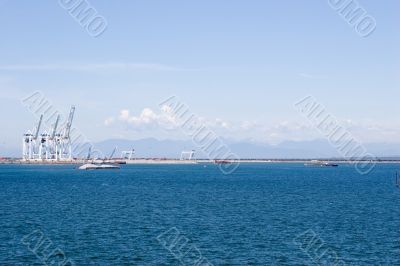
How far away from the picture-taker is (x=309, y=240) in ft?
168

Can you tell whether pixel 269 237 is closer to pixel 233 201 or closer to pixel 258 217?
pixel 258 217

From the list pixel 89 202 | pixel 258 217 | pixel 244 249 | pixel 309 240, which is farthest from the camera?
pixel 89 202

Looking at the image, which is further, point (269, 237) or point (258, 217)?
point (258, 217)

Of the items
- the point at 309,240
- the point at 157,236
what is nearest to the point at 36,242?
the point at 157,236

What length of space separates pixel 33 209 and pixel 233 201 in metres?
30.3

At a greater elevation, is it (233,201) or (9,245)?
(233,201)

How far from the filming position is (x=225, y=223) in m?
61.7

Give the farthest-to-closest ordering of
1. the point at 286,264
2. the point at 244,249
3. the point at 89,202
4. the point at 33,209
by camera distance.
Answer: the point at 89,202 < the point at 33,209 < the point at 244,249 < the point at 286,264

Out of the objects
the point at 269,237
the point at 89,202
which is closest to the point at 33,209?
the point at 89,202

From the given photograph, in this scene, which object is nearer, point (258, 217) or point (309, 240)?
point (309, 240)

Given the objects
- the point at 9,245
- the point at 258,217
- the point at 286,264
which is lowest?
the point at 9,245

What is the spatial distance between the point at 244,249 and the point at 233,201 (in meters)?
42.2

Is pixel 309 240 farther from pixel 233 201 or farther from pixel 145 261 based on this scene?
pixel 233 201

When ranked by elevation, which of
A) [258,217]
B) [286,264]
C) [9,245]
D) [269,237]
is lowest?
[9,245]
